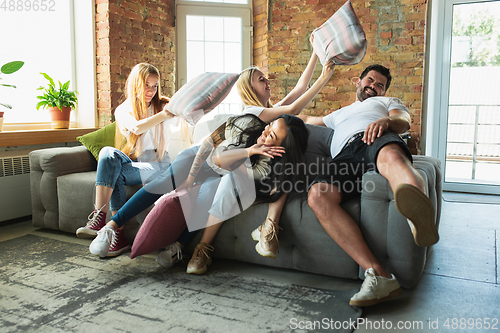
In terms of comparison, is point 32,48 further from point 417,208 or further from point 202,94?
point 417,208

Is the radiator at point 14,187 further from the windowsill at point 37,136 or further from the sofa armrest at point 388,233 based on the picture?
the sofa armrest at point 388,233

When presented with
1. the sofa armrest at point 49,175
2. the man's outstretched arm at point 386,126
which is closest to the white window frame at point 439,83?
the man's outstretched arm at point 386,126

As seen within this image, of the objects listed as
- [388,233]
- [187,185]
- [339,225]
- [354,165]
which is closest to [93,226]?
[187,185]

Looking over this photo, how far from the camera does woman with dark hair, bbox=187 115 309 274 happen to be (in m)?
1.92

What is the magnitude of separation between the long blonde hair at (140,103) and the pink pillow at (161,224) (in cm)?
74

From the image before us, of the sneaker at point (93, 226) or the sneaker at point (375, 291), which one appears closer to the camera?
the sneaker at point (375, 291)

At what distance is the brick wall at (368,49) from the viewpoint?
4.03 metres

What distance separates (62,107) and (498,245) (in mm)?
3578

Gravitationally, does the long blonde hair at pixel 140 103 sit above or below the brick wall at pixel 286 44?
below

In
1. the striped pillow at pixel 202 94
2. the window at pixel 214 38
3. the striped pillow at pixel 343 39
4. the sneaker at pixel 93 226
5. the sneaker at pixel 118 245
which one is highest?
the window at pixel 214 38

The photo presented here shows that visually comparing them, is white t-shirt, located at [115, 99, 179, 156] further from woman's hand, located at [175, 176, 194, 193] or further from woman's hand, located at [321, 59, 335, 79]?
woman's hand, located at [321, 59, 335, 79]

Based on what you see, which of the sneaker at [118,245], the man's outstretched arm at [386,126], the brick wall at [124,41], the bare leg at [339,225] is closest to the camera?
the bare leg at [339,225]

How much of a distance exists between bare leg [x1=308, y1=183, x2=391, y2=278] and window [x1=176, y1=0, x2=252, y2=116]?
9.51ft

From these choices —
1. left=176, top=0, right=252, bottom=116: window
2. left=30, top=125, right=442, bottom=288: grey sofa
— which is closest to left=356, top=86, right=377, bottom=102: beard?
left=30, top=125, right=442, bottom=288: grey sofa
